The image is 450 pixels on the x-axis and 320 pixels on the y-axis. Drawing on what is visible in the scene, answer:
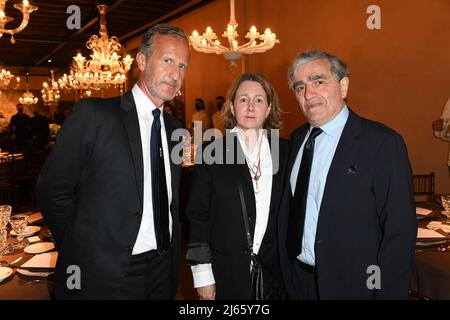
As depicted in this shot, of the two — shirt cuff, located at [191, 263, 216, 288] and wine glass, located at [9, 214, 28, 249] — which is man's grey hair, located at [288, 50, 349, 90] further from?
wine glass, located at [9, 214, 28, 249]

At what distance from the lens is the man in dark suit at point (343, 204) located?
4.78ft

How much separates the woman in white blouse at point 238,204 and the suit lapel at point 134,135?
14.7 inches

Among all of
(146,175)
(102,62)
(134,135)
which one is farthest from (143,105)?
(102,62)

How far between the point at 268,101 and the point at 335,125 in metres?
0.48

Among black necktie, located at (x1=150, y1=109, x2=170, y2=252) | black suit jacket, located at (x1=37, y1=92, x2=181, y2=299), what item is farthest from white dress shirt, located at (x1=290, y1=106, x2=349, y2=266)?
black suit jacket, located at (x1=37, y1=92, x2=181, y2=299)

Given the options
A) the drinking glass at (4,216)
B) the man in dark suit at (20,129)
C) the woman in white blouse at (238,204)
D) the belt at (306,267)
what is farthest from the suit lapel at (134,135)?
the man in dark suit at (20,129)

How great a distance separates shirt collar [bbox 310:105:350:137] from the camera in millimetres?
1675

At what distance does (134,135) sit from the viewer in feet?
5.46

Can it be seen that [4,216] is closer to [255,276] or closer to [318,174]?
[255,276]

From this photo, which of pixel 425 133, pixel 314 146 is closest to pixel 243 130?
pixel 314 146

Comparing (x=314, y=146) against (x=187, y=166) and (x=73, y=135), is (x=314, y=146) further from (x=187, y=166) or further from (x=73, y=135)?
(x=187, y=166)

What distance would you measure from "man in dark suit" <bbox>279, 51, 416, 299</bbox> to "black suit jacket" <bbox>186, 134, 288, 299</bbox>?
13cm

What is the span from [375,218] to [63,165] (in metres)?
1.34

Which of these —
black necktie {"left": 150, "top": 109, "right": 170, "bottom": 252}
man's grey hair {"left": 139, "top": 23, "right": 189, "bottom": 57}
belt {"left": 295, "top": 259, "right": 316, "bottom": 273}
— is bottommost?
belt {"left": 295, "top": 259, "right": 316, "bottom": 273}
